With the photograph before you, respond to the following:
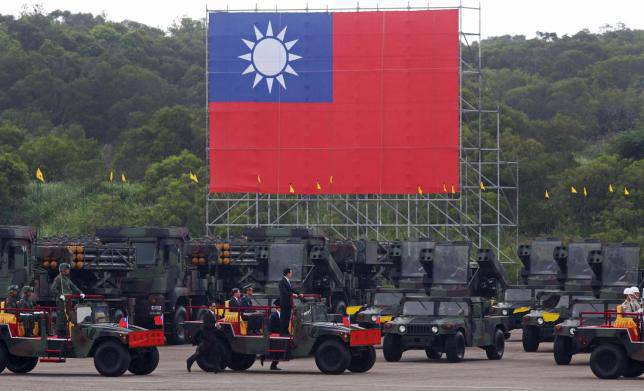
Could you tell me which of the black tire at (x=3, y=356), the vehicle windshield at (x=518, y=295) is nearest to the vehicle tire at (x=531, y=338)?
the vehicle windshield at (x=518, y=295)

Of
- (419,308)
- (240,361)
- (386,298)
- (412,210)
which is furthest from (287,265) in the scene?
(412,210)

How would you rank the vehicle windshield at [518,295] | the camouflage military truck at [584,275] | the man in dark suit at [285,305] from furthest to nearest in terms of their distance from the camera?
the vehicle windshield at [518,295]
the camouflage military truck at [584,275]
the man in dark suit at [285,305]

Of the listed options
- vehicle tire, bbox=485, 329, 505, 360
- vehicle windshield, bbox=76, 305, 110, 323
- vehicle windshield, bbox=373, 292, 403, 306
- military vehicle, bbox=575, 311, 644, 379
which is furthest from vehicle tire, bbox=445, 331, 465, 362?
vehicle windshield, bbox=76, 305, 110, 323

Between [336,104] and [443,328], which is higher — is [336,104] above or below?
above

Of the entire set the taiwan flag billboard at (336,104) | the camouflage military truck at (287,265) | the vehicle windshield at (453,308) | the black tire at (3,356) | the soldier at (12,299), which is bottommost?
the black tire at (3,356)

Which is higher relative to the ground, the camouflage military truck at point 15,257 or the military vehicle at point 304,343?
the camouflage military truck at point 15,257

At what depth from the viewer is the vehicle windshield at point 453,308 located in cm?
3206

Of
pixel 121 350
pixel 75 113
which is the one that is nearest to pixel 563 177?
pixel 75 113

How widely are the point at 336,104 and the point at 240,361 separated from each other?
90.5 feet

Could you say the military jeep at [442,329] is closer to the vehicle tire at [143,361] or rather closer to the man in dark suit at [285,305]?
the man in dark suit at [285,305]

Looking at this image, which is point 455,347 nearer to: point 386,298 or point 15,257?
point 386,298

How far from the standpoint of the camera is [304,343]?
90.2 ft

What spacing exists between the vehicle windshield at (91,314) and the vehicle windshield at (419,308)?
7368 mm

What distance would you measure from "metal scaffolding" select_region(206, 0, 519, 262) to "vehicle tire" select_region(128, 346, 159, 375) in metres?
27.4
